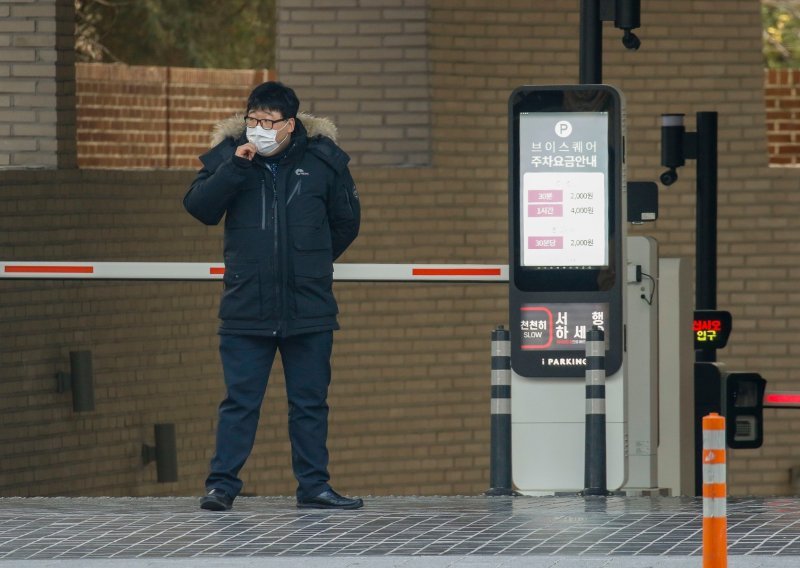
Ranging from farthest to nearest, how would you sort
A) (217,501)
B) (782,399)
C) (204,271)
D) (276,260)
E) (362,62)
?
(362,62)
(782,399)
(204,271)
(217,501)
(276,260)

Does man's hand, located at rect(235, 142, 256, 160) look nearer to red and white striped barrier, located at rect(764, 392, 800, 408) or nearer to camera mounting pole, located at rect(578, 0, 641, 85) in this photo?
camera mounting pole, located at rect(578, 0, 641, 85)

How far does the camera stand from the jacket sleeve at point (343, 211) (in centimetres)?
898

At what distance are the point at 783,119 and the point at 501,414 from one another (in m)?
5.70

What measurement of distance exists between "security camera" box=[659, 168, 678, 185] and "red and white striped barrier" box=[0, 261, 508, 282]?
2.86 meters

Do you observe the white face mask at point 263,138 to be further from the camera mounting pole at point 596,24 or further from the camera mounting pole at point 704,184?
the camera mounting pole at point 704,184

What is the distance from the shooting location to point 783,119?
14.9m

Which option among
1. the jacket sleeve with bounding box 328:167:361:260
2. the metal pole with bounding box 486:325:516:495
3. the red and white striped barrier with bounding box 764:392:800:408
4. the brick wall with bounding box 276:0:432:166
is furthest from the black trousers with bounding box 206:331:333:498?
the brick wall with bounding box 276:0:432:166

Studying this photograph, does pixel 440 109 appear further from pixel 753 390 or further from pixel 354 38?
pixel 753 390

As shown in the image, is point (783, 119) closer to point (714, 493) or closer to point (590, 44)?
point (590, 44)

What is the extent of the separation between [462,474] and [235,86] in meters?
3.31

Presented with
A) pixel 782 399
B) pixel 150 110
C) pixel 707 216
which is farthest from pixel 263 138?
pixel 150 110

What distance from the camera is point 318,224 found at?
890cm

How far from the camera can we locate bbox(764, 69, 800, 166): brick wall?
48.7 feet

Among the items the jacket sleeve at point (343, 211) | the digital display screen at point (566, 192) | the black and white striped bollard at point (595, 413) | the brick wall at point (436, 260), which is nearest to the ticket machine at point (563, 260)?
the digital display screen at point (566, 192)
